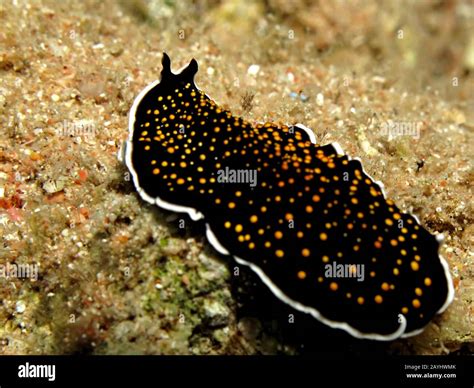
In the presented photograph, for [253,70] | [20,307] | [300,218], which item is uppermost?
[253,70]

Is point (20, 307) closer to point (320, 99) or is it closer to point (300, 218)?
point (300, 218)

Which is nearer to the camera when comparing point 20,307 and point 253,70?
point 20,307

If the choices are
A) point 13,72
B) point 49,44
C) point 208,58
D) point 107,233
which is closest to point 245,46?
point 208,58

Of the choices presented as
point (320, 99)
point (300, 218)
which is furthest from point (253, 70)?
point (300, 218)

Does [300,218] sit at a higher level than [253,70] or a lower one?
lower

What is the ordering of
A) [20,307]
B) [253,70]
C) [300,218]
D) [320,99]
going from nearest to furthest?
[300,218] → [20,307] → [320,99] → [253,70]

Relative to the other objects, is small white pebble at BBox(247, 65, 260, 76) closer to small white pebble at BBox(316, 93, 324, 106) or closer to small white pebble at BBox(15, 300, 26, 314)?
small white pebble at BBox(316, 93, 324, 106)

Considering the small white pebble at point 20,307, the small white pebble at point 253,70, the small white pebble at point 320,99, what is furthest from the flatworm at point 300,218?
the small white pebble at point 253,70

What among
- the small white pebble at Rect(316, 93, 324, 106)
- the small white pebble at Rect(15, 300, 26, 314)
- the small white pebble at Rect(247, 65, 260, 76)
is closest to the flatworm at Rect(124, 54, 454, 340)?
the small white pebble at Rect(15, 300, 26, 314)
